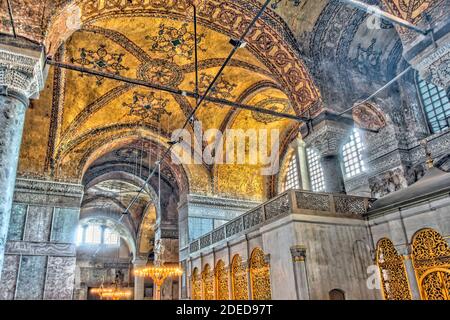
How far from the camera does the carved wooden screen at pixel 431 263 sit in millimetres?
5590

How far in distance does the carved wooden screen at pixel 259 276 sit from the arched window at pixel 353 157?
443 centimetres

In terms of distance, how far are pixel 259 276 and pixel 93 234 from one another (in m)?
19.2

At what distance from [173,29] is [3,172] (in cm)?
598

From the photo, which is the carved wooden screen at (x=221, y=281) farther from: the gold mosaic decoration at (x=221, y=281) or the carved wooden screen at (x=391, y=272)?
the carved wooden screen at (x=391, y=272)

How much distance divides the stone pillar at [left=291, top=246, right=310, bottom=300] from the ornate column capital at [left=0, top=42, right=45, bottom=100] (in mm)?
5125

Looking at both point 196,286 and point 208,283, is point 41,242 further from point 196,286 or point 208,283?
point 208,283

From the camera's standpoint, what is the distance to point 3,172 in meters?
4.93

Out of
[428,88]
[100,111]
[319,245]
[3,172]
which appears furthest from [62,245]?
[428,88]

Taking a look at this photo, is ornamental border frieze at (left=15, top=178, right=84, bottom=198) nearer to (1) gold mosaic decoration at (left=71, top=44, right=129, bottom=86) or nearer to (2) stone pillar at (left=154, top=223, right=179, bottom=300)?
(1) gold mosaic decoration at (left=71, top=44, right=129, bottom=86)

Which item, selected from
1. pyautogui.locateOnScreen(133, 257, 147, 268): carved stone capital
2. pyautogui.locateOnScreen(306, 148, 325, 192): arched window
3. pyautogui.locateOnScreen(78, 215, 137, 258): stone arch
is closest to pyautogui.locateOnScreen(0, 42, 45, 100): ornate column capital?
pyautogui.locateOnScreen(306, 148, 325, 192): arched window

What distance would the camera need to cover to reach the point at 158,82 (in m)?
11.2

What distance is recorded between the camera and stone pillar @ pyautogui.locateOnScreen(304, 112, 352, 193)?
806cm

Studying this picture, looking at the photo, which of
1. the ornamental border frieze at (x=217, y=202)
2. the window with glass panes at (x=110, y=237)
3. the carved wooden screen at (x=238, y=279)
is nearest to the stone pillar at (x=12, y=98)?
the carved wooden screen at (x=238, y=279)
